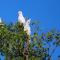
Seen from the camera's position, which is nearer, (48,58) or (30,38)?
(30,38)

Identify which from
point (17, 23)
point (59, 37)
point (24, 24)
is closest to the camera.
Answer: point (24, 24)

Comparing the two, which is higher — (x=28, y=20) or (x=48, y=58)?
(x=28, y=20)

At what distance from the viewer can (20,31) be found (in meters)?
11.8

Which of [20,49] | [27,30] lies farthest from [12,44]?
[27,30]

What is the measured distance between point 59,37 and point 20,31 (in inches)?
63.2

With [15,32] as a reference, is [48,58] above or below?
below

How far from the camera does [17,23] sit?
459 inches

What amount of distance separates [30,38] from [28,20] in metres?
0.71

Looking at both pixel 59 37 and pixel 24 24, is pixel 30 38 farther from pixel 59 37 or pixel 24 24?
pixel 59 37

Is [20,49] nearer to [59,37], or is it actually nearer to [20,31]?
[20,31]

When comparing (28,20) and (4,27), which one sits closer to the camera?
(28,20)

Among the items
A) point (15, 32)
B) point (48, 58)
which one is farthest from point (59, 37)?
point (15, 32)

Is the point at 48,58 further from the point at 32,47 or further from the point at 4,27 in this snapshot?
the point at 4,27

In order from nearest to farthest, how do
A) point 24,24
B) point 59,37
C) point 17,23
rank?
point 24,24 → point 17,23 → point 59,37
